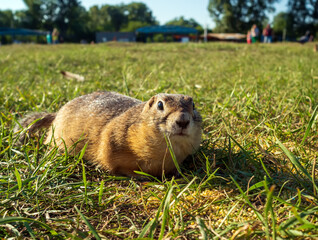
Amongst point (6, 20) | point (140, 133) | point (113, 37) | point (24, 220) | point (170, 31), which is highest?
point (6, 20)

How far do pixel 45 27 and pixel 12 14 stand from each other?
26.3 metres

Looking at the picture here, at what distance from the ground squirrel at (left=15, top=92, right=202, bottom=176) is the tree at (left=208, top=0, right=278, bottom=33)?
6301cm

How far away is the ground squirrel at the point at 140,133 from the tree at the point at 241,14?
2481 inches

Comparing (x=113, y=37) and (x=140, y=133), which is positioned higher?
(x=113, y=37)

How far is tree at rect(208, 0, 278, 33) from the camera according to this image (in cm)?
6062

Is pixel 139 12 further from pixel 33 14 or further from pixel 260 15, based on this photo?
pixel 260 15

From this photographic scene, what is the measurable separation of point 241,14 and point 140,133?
218 feet

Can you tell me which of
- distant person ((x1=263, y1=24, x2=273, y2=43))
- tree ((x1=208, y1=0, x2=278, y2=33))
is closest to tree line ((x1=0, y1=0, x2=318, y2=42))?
tree ((x1=208, y1=0, x2=278, y2=33))

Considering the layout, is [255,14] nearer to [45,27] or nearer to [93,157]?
[45,27]

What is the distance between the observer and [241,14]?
62.1 metres

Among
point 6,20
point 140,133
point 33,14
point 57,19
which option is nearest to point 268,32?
point 140,133

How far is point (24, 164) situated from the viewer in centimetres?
227

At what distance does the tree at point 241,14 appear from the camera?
60.6 m

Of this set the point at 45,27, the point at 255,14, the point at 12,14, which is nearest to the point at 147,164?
the point at 255,14
